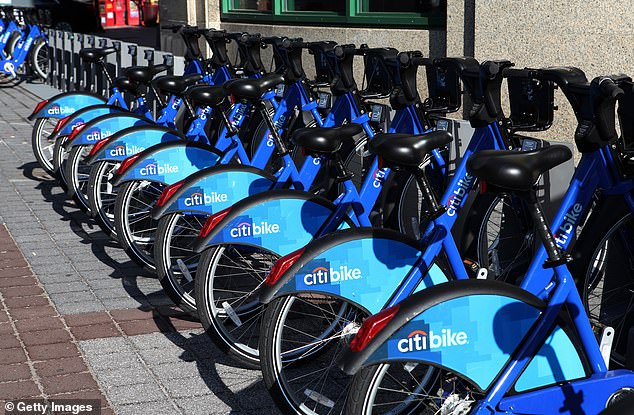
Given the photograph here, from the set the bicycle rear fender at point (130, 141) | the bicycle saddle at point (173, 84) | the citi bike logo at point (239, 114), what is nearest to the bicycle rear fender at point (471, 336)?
the bicycle rear fender at point (130, 141)

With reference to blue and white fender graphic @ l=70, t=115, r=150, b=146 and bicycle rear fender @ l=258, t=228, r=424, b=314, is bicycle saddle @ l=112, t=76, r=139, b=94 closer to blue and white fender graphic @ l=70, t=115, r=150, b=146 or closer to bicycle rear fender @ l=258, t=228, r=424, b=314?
blue and white fender graphic @ l=70, t=115, r=150, b=146

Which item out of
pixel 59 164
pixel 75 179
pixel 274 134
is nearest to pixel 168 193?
pixel 274 134

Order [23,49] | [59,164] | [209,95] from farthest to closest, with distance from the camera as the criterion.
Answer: [23,49] → [59,164] → [209,95]

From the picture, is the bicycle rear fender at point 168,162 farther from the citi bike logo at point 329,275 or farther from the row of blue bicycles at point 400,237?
the citi bike logo at point 329,275

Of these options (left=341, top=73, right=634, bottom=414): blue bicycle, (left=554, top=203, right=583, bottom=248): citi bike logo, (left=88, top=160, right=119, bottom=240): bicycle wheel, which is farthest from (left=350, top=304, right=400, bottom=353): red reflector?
(left=88, top=160, right=119, bottom=240): bicycle wheel

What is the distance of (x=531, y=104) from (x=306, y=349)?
153cm

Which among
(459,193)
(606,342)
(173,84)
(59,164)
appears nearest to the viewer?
(606,342)

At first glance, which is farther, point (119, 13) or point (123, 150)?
point (119, 13)

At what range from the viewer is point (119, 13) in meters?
32.3

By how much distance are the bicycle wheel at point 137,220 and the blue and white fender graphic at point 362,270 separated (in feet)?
8.17

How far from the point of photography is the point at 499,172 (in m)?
3.12

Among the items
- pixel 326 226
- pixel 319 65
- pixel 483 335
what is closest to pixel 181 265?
pixel 326 226

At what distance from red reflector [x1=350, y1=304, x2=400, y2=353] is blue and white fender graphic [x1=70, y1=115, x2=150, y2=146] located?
4.24 metres

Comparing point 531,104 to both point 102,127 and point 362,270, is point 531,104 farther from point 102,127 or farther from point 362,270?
point 102,127
